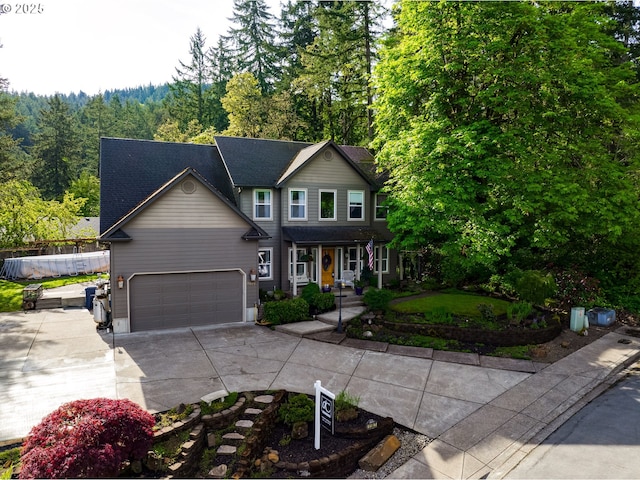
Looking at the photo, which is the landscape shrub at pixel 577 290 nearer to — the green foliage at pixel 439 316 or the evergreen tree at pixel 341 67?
the green foliage at pixel 439 316

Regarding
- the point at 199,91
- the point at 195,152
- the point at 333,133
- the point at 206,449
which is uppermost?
the point at 199,91

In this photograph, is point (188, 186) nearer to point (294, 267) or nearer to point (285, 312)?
point (285, 312)

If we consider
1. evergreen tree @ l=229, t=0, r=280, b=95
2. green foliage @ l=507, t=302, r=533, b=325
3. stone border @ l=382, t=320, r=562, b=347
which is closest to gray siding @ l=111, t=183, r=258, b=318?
stone border @ l=382, t=320, r=562, b=347

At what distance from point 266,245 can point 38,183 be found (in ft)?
154

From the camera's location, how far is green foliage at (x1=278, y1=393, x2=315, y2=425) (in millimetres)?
7773

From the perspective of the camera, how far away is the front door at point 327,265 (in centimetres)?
2053

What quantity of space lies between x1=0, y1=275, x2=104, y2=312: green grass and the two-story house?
6.66m

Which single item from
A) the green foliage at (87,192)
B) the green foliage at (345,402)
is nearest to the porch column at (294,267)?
the green foliage at (345,402)

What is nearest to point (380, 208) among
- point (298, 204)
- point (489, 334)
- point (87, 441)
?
point (298, 204)

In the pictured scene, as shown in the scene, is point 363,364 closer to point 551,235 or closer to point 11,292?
point 551,235

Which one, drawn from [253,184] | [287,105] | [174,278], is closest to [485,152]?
[253,184]

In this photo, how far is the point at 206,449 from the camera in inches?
277

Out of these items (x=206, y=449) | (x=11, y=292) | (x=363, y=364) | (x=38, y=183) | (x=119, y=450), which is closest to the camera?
(x=119, y=450)

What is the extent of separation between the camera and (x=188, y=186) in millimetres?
14516
